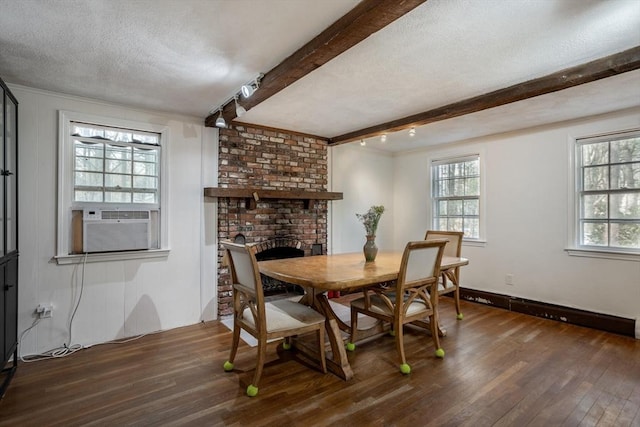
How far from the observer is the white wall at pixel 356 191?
15.6 ft

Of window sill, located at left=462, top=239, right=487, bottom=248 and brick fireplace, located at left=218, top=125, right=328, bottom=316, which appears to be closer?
brick fireplace, located at left=218, top=125, right=328, bottom=316

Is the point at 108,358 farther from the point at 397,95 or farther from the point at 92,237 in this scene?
the point at 397,95

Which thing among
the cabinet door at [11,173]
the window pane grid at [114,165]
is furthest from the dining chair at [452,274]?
the cabinet door at [11,173]

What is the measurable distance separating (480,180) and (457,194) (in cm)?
42

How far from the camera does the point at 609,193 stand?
11.3ft

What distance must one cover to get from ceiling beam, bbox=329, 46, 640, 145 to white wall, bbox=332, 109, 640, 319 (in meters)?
1.40

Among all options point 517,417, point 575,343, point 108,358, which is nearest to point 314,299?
point 517,417

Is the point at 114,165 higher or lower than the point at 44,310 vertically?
higher

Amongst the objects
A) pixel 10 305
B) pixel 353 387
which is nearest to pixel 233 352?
pixel 353 387

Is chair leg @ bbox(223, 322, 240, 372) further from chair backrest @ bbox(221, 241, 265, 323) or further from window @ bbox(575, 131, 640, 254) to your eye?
window @ bbox(575, 131, 640, 254)

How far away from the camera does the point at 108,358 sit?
270cm

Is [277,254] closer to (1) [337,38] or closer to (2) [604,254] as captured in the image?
(1) [337,38]

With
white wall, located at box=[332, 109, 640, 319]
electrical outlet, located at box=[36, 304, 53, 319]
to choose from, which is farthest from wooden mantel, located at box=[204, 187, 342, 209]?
electrical outlet, located at box=[36, 304, 53, 319]

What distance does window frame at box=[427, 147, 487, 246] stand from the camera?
4398mm
